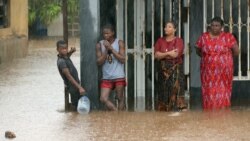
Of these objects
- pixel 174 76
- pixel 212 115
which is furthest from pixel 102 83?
pixel 212 115

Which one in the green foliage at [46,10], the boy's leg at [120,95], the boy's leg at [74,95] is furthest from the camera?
the green foliage at [46,10]

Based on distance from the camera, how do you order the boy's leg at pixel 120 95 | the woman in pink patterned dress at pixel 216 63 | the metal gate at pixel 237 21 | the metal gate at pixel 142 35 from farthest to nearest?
the metal gate at pixel 237 21 → the metal gate at pixel 142 35 → the boy's leg at pixel 120 95 → the woman in pink patterned dress at pixel 216 63

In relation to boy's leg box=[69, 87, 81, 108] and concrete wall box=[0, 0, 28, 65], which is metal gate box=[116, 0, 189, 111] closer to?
boy's leg box=[69, 87, 81, 108]

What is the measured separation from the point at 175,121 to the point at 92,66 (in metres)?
1.90

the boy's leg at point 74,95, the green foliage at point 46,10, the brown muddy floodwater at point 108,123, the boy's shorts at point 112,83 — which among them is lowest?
the brown muddy floodwater at point 108,123

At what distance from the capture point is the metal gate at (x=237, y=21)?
1139 centimetres

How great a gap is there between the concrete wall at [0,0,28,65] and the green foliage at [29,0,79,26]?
39.2 ft

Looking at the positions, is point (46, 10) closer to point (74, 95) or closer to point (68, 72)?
point (74, 95)

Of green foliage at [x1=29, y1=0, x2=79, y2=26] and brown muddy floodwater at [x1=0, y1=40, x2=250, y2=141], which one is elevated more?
green foliage at [x1=29, y1=0, x2=79, y2=26]

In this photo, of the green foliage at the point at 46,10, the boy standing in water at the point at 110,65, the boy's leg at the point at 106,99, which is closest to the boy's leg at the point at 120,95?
the boy standing in water at the point at 110,65

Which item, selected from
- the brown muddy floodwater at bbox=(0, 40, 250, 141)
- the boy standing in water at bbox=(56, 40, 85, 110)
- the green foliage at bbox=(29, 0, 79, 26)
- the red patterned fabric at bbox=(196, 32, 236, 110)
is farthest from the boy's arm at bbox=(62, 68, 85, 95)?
the green foliage at bbox=(29, 0, 79, 26)

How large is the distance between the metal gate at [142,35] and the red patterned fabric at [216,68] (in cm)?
97

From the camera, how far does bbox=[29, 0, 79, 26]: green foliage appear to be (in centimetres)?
3484

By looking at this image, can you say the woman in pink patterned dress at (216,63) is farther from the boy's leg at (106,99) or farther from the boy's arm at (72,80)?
the boy's arm at (72,80)
